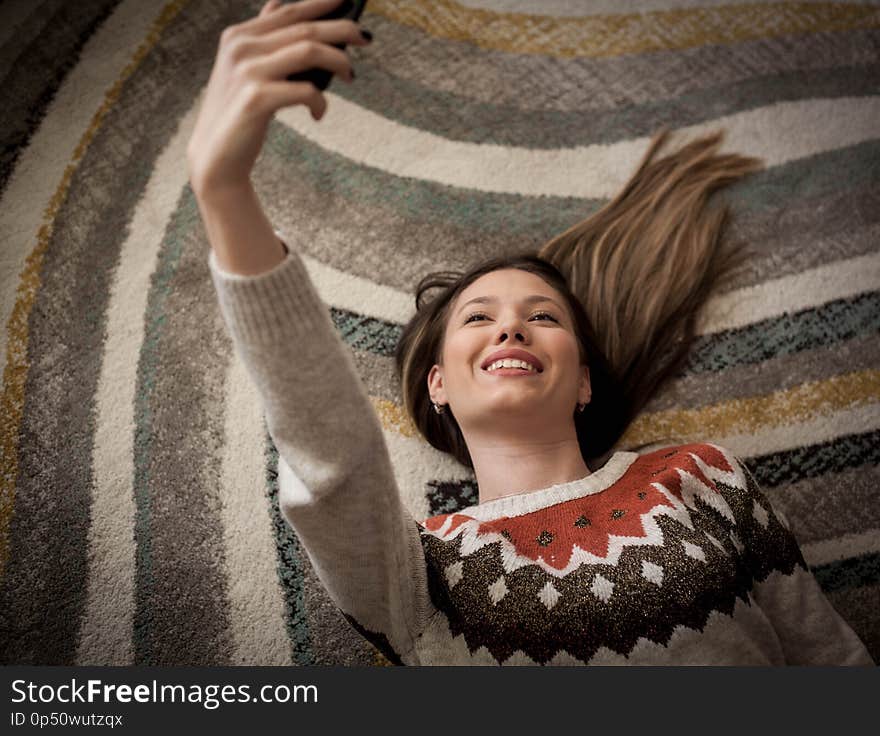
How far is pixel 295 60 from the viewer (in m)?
0.63

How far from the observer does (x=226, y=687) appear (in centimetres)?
87

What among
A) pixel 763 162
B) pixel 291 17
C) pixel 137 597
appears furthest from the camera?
pixel 763 162

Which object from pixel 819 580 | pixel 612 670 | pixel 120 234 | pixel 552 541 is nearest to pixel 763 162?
pixel 819 580

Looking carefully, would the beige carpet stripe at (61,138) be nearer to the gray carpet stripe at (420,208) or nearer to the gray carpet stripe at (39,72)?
the gray carpet stripe at (39,72)

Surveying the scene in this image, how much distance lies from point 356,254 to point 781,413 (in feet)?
2.38

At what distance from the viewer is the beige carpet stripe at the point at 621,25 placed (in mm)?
1396

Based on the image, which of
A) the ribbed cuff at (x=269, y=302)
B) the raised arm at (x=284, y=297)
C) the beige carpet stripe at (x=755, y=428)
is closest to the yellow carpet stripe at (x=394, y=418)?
the beige carpet stripe at (x=755, y=428)

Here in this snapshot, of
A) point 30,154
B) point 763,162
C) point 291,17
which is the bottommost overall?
point 763,162

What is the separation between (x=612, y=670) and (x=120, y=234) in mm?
986

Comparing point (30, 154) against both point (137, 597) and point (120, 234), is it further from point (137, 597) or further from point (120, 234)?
point (137, 597)

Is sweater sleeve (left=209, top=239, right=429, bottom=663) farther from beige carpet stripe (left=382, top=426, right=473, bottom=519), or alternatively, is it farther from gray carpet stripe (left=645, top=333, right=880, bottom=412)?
gray carpet stripe (left=645, top=333, right=880, bottom=412)

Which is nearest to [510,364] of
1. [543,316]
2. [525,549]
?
[543,316]

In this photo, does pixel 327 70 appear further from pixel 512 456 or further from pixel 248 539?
pixel 248 539

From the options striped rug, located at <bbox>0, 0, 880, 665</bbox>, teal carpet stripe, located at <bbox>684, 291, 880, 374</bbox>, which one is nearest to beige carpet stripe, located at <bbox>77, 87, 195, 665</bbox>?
striped rug, located at <bbox>0, 0, 880, 665</bbox>
